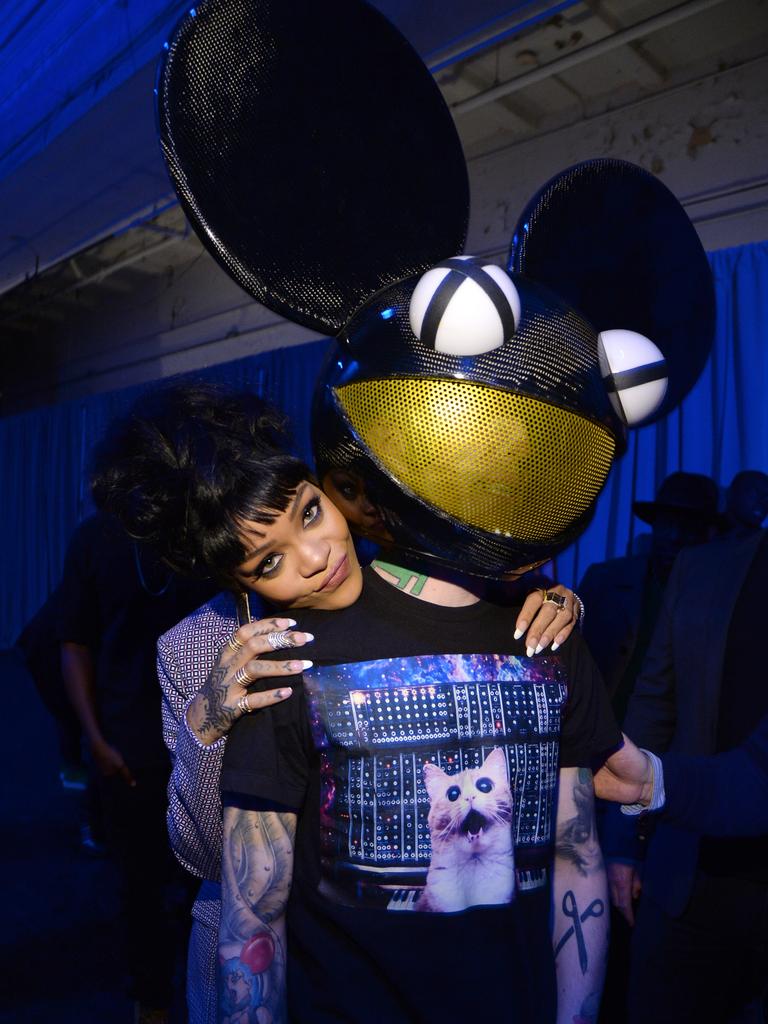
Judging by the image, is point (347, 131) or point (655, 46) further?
point (655, 46)

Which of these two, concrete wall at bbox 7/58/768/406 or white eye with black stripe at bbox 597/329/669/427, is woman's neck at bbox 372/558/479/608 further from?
→ concrete wall at bbox 7/58/768/406

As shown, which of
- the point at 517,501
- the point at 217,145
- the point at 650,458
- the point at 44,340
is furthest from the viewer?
the point at 44,340

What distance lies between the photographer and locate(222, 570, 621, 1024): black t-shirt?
951mm

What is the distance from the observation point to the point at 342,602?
1038 millimetres

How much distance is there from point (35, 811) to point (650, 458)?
447 centimetres

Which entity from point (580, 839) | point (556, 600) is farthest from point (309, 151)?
point (580, 839)

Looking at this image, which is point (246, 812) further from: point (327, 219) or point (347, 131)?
point (347, 131)

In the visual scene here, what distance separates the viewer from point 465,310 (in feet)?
2.64

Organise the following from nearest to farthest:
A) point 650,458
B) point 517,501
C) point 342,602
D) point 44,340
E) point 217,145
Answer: point 517,501 → point 217,145 → point 342,602 → point 650,458 → point 44,340

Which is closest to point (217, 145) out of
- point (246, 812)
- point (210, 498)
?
point (210, 498)

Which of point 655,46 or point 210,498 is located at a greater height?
point 655,46

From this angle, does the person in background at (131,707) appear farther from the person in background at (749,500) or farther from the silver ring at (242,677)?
the person in background at (749,500)

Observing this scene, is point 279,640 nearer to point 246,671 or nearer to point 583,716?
point 246,671

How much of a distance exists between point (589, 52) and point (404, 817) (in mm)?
4984
